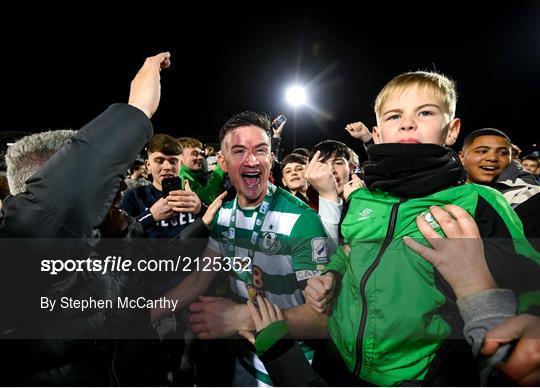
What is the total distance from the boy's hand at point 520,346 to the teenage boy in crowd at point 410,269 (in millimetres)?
A: 191

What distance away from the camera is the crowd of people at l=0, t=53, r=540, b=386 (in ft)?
4.02

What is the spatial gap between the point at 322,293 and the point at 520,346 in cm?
75

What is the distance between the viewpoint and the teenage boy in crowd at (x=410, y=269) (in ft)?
4.55

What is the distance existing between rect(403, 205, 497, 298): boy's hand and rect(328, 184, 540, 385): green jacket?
0.08 metres

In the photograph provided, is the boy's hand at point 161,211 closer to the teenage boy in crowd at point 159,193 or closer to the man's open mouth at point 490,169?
the teenage boy in crowd at point 159,193

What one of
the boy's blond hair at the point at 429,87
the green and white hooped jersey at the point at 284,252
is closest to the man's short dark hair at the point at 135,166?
the green and white hooped jersey at the point at 284,252

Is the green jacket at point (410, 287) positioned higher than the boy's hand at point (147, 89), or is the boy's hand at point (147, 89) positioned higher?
the boy's hand at point (147, 89)

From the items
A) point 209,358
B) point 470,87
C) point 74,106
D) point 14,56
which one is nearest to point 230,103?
point 74,106

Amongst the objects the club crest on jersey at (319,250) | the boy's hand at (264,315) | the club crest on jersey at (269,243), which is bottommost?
the boy's hand at (264,315)

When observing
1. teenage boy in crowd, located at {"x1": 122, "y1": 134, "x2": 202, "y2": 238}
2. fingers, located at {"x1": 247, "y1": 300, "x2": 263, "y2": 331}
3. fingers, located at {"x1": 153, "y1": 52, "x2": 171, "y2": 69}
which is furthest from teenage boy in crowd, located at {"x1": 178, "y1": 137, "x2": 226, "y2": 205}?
fingers, located at {"x1": 153, "y1": 52, "x2": 171, "y2": 69}

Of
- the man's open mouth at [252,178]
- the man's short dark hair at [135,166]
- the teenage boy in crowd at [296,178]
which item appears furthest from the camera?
the man's short dark hair at [135,166]

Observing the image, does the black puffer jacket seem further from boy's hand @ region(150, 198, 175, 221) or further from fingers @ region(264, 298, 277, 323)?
boy's hand @ region(150, 198, 175, 221)

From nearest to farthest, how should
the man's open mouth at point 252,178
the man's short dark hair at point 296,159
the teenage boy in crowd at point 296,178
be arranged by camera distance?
the man's open mouth at point 252,178
the teenage boy in crowd at point 296,178
the man's short dark hair at point 296,159

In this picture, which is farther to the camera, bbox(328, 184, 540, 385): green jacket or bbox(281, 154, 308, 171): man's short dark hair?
bbox(281, 154, 308, 171): man's short dark hair
